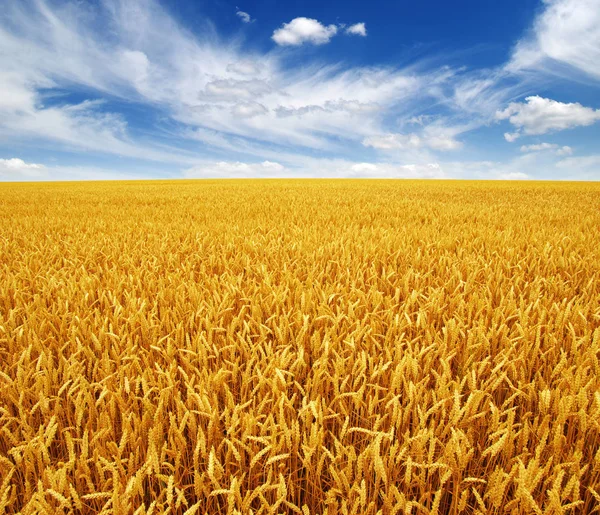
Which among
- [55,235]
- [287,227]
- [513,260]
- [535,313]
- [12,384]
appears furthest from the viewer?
[287,227]

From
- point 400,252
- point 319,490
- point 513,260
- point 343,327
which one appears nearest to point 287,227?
point 400,252

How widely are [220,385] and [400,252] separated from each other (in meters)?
2.13

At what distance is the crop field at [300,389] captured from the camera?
2.89ft

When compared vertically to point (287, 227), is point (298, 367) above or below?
below

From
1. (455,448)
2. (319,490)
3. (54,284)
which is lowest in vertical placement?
(319,490)

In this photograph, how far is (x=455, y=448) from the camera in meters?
0.90

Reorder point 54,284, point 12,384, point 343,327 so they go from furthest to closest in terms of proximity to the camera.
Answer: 1. point 54,284
2. point 343,327
3. point 12,384

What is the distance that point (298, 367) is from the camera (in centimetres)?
→ 130

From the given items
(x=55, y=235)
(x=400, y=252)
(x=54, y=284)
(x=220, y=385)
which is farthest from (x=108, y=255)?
(x=400, y=252)

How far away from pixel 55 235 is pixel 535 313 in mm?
4424

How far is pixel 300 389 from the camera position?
1.11 m

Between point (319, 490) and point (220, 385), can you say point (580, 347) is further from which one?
point (220, 385)

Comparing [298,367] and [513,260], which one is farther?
[513,260]

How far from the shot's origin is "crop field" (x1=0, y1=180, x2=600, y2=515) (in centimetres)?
88
